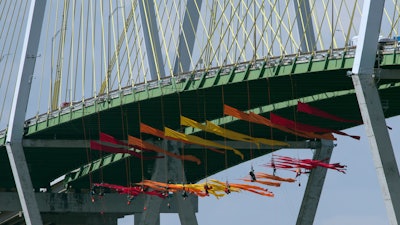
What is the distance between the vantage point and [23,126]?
10656 centimetres

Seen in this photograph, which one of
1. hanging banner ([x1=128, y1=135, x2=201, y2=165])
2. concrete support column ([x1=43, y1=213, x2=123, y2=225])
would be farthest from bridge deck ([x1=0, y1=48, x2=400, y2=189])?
concrete support column ([x1=43, y1=213, x2=123, y2=225])

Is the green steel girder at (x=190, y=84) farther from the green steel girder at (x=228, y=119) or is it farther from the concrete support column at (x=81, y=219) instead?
the concrete support column at (x=81, y=219)

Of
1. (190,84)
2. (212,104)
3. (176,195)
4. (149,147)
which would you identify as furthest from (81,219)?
(190,84)

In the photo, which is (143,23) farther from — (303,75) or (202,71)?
(303,75)

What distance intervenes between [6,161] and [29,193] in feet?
30.8

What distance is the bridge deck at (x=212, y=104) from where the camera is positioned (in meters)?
87.6

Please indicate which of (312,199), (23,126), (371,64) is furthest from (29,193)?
(371,64)

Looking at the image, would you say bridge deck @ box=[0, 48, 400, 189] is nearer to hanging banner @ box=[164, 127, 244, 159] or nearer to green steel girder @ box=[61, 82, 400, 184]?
green steel girder @ box=[61, 82, 400, 184]

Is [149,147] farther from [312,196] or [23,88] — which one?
[312,196]


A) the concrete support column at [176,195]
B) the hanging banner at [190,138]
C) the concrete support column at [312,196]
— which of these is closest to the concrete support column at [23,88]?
the concrete support column at [176,195]

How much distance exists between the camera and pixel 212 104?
99.2 m

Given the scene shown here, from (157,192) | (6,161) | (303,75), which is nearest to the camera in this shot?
(303,75)

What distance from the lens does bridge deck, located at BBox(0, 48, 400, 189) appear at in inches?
3450

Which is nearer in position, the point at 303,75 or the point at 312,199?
the point at 303,75
